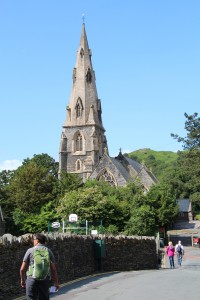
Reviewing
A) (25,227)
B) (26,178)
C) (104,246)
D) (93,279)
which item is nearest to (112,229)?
(25,227)

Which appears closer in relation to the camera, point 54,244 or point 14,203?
point 54,244

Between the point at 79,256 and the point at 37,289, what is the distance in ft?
33.4

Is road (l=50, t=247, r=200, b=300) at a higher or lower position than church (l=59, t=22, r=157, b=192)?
lower

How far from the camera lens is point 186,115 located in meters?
48.8

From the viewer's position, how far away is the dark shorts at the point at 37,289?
8.78 meters

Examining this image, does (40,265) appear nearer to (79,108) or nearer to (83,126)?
(83,126)

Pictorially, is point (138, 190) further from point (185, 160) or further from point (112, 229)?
point (112, 229)

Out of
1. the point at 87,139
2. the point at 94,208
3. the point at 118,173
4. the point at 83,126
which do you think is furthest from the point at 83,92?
the point at 94,208

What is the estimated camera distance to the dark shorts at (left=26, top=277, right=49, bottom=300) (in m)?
8.78

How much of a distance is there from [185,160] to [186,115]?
446 cm

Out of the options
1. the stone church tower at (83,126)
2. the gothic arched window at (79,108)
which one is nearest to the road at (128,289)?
the stone church tower at (83,126)

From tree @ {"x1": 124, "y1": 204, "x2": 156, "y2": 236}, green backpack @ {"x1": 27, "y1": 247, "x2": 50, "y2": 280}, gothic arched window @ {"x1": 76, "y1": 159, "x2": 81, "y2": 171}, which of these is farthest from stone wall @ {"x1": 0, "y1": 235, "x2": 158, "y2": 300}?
gothic arched window @ {"x1": 76, "y1": 159, "x2": 81, "y2": 171}

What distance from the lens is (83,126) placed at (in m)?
83.5

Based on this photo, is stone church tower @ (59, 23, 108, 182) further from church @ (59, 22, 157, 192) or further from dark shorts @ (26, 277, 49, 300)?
dark shorts @ (26, 277, 49, 300)
